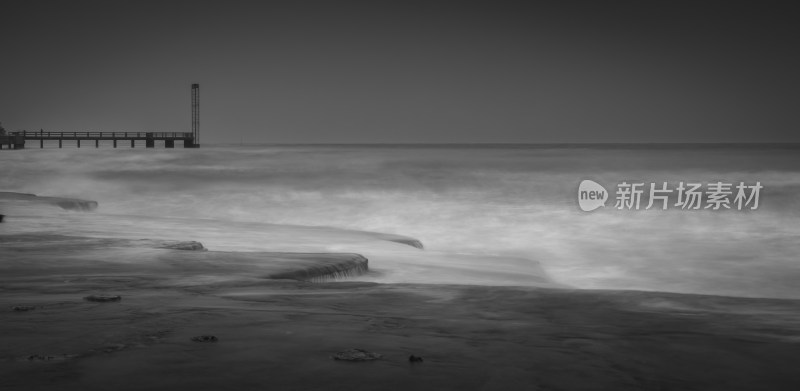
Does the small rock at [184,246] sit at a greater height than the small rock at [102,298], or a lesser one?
lesser

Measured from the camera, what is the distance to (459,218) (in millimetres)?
25375

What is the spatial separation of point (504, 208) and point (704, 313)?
22.5 meters

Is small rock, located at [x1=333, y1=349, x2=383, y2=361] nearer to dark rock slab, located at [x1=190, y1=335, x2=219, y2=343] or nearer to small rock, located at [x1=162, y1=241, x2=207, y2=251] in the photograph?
dark rock slab, located at [x1=190, y1=335, x2=219, y2=343]

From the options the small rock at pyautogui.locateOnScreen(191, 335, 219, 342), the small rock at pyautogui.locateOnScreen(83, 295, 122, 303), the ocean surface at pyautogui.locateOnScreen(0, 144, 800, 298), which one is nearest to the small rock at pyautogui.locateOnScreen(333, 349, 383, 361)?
the small rock at pyautogui.locateOnScreen(191, 335, 219, 342)

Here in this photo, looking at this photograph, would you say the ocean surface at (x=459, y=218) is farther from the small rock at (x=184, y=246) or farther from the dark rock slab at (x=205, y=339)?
the dark rock slab at (x=205, y=339)

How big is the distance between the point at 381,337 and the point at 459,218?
20963mm

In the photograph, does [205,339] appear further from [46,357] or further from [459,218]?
[459,218]

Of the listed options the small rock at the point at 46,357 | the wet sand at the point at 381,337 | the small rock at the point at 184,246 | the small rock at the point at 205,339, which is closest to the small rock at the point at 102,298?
the wet sand at the point at 381,337

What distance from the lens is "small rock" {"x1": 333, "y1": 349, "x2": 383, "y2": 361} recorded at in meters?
3.93

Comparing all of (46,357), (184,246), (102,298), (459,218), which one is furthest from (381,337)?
(459,218)

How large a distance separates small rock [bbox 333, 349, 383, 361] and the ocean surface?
5225 millimetres

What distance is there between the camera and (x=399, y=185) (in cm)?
3609

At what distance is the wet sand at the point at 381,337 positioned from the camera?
3617 millimetres

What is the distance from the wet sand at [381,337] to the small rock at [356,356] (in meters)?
0.05
